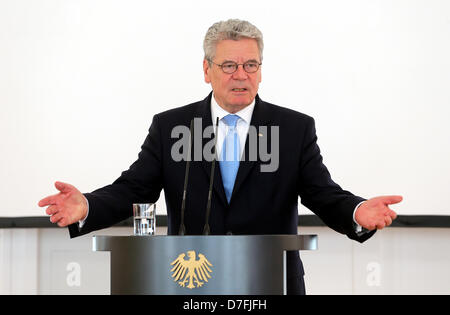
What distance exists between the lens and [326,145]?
3.87 meters

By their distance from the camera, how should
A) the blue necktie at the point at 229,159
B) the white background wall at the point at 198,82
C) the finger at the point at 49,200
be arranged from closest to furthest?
the finger at the point at 49,200 → the blue necktie at the point at 229,159 → the white background wall at the point at 198,82

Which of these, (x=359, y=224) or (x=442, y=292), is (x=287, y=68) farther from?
(x=359, y=224)

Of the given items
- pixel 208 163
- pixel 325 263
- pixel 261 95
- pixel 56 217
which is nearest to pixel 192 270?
pixel 56 217

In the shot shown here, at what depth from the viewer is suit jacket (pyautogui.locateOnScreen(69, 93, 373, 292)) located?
2383mm

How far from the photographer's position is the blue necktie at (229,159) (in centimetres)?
249

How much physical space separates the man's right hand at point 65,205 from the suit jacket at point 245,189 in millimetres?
94

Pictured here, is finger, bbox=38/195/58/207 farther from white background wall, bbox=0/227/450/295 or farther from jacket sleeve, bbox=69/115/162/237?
white background wall, bbox=0/227/450/295

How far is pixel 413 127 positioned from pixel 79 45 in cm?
199

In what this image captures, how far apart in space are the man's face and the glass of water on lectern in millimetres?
655

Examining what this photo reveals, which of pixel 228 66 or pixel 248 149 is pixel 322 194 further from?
pixel 228 66

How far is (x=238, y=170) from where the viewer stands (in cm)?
244

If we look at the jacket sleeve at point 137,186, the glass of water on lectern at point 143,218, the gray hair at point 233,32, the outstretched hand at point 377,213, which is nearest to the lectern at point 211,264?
the glass of water on lectern at point 143,218

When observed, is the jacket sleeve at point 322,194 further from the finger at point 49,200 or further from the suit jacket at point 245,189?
the finger at point 49,200

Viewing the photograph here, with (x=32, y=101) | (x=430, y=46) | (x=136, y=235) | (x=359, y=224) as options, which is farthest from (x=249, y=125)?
(x=32, y=101)
